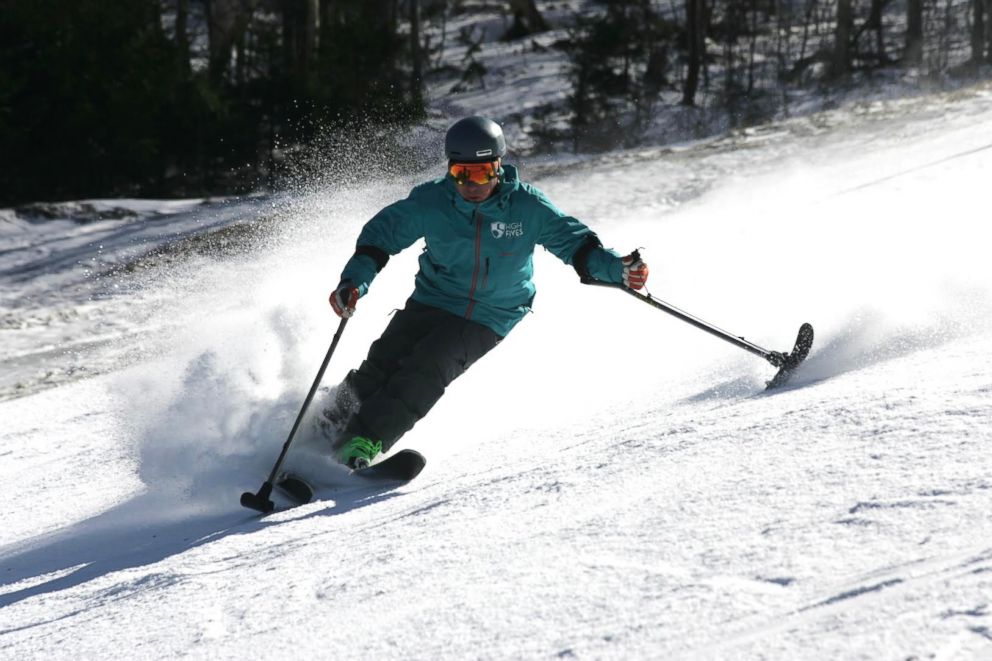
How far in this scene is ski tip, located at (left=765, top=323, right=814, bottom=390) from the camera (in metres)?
4.89

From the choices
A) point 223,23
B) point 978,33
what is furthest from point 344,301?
point 978,33

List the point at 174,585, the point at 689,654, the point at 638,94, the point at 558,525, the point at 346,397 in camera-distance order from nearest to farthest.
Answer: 1. the point at 689,654
2. the point at 558,525
3. the point at 174,585
4. the point at 346,397
5. the point at 638,94

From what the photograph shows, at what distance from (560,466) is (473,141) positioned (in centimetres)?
169

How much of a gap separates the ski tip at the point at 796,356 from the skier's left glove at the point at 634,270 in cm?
74

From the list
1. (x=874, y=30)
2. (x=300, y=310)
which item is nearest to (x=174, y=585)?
(x=300, y=310)

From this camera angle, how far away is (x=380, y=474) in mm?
4488

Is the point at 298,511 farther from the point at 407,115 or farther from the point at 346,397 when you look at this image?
the point at 407,115

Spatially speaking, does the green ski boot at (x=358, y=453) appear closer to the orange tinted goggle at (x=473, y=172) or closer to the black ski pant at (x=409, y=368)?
the black ski pant at (x=409, y=368)

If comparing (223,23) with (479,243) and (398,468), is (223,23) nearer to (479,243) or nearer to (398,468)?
(479,243)

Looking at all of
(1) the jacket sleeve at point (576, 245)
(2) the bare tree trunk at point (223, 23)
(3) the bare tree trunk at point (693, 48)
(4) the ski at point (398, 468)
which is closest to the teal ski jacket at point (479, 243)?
(1) the jacket sleeve at point (576, 245)

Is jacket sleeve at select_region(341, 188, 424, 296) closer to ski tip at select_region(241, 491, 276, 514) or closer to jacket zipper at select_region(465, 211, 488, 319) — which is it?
jacket zipper at select_region(465, 211, 488, 319)

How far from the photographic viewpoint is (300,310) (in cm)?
659

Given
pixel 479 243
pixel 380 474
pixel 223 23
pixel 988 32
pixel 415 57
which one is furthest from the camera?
pixel 988 32

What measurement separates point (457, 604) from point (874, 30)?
20.9m
